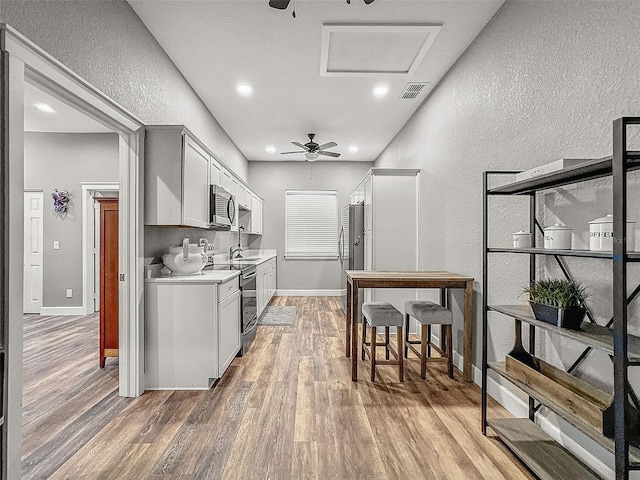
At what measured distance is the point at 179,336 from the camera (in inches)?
117

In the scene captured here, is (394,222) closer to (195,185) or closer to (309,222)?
(195,185)

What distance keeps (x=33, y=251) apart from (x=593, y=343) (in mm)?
7367

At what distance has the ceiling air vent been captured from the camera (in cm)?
404

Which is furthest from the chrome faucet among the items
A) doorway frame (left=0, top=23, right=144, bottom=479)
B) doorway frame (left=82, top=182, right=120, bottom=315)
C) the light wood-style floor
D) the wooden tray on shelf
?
the wooden tray on shelf

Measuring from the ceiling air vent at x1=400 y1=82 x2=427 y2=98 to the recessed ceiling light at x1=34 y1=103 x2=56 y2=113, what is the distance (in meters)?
4.47

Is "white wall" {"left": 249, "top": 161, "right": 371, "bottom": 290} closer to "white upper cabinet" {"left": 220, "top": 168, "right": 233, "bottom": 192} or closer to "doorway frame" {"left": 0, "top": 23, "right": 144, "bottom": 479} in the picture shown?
"white upper cabinet" {"left": 220, "top": 168, "right": 233, "bottom": 192}

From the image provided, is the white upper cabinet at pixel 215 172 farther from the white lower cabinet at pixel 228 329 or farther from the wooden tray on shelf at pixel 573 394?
the wooden tray on shelf at pixel 573 394

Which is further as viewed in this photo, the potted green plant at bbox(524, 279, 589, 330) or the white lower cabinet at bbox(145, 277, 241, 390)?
the white lower cabinet at bbox(145, 277, 241, 390)

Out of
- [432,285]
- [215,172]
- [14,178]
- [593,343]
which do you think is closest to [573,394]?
[593,343]

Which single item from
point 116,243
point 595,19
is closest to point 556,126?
point 595,19

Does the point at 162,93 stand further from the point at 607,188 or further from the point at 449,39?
the point at 607,188

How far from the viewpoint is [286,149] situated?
6941 millimetres

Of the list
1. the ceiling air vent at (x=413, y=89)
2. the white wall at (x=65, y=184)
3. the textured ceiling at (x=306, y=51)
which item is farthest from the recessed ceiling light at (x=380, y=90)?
the white wall at (x=65, y=184)

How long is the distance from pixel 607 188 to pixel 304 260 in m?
6.45
